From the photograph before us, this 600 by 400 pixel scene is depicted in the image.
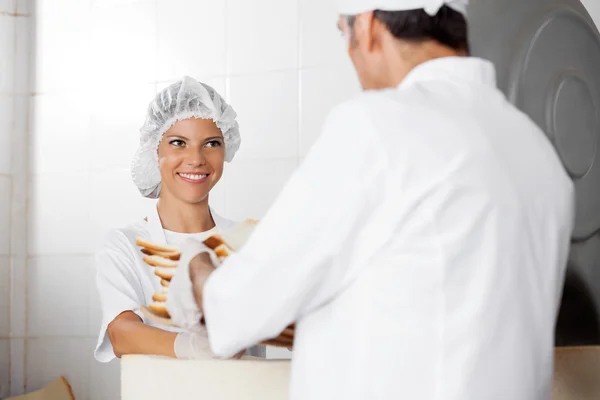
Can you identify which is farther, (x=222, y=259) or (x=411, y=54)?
(x=222, y=259)

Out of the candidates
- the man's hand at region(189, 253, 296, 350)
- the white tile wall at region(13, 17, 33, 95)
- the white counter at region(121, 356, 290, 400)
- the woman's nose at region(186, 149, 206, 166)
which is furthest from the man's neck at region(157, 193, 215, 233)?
the man's hand at region(189, 253, 296, 350)

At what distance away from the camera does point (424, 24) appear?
811 millimetres

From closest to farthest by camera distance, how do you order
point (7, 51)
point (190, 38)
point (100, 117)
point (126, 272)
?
1. point (126, 272)
2. point (190, 38)
3. point (100, 117)
4. point (7, 51)

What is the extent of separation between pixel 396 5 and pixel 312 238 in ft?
0.97

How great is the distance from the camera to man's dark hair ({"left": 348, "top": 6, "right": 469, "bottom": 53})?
81cm

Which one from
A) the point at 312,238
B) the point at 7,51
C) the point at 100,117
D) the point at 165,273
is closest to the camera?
the point at 312,238

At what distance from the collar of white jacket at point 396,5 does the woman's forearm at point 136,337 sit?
2.79ft

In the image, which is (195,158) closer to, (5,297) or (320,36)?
(320,36)

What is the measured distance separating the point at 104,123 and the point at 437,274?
153 cm

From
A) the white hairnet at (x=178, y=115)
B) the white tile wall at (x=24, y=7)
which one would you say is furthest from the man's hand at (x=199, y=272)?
the white tile wall at (x=24, y=7)

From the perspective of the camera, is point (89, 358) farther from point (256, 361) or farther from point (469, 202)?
point (469, 202)

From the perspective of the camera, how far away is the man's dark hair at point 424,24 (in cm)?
81

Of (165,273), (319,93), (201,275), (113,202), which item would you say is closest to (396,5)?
(201,275)

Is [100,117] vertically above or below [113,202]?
above
